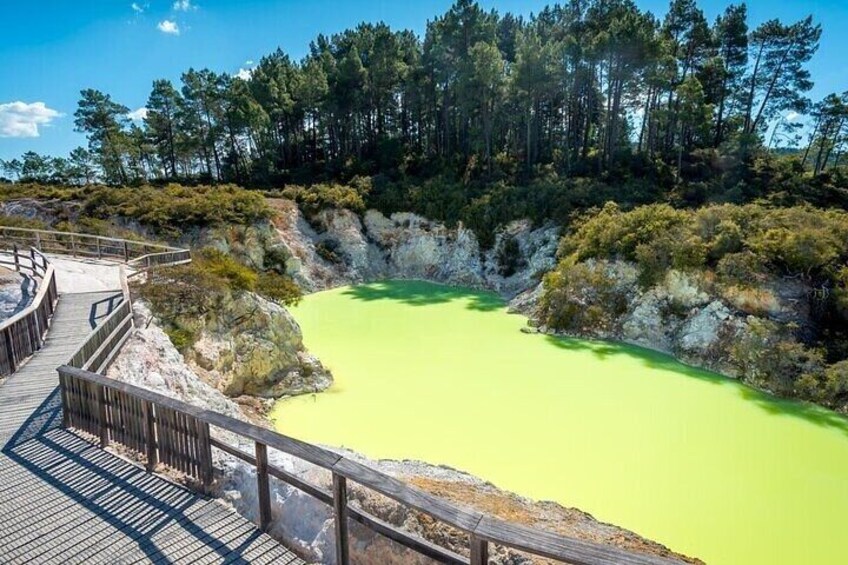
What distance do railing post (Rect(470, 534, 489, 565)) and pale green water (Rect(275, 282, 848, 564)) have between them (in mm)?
6370

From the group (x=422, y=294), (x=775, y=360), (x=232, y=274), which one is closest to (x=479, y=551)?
(x=232, y=274)

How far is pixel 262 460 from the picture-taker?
484cm

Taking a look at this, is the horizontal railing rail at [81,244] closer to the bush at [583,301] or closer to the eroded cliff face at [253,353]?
the eroded cliff face at [253,353]

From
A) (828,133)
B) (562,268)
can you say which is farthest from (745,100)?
(562,268)

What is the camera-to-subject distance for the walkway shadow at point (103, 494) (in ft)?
14.6

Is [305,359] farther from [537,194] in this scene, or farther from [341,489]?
[537,194]

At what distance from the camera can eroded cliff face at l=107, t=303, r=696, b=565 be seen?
527 cm

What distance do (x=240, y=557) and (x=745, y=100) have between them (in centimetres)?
4602

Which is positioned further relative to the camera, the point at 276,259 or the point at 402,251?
the point at 402,251

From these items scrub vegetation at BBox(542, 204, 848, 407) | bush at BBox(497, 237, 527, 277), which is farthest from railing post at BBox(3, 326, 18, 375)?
bush at BBox(497, 237, 527, 277)

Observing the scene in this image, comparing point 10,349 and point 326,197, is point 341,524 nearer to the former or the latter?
point 10,349

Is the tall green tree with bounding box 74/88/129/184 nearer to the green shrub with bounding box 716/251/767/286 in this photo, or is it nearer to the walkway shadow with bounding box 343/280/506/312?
the walkway shadow with bounding box 343/280/506/312

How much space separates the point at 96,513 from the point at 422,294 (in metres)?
23.2

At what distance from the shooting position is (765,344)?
15500 mm
